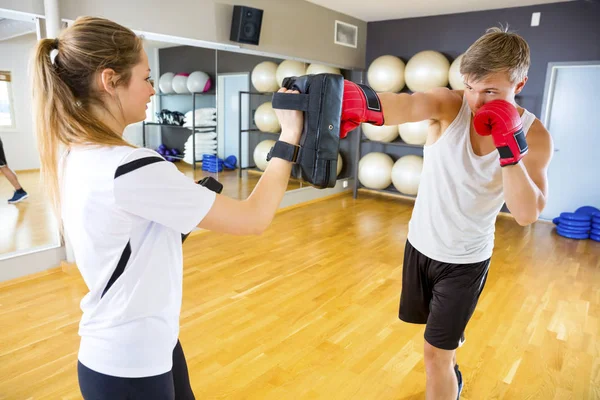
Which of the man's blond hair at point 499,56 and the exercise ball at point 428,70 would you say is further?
the exercise ball at point 428,70

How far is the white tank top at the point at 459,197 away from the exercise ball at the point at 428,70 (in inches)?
155

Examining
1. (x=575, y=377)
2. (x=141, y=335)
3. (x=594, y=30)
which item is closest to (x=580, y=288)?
(x=575, y=377)

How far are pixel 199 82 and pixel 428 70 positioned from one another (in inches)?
110

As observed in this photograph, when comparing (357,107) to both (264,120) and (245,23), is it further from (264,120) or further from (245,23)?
(264,120)

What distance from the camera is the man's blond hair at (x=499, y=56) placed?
130 centimetres

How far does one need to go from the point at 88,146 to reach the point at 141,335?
15.7 inches

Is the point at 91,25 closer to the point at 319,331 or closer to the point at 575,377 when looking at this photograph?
the point at 319,331

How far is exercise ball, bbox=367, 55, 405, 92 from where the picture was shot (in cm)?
551

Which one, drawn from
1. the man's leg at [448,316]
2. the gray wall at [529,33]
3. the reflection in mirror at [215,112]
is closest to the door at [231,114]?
the reflection in mirror at [215,112]

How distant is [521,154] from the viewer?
128 cm

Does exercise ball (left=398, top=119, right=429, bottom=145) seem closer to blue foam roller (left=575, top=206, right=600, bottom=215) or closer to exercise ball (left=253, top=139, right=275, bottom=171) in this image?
exercise ball (left=253, top=139, right=275, bottom=171)

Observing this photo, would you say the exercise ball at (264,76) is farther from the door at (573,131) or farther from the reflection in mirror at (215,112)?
the door at (573,131)

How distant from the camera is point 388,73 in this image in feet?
18.1

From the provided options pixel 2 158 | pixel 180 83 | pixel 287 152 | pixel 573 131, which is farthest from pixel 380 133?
pixel 287 152
